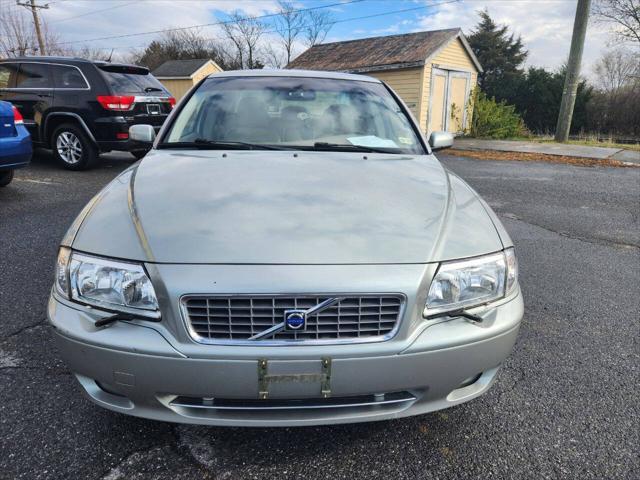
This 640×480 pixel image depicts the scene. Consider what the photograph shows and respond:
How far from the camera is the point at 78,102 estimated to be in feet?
23.5

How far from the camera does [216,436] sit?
1882mm

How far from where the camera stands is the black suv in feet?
23.4

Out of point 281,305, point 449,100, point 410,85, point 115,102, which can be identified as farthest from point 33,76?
point 449,100

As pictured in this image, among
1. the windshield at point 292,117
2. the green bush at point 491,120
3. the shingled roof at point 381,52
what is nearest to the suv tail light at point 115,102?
the windshield at point 292,117

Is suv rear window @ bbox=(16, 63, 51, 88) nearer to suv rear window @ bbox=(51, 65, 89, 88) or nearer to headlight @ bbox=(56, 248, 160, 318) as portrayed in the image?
suv rear window @ bbox=(51, 65, 89, 88)

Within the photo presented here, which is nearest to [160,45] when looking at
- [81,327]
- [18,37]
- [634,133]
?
[18,37]

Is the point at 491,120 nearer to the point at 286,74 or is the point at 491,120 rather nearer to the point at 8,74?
the point at 8,74

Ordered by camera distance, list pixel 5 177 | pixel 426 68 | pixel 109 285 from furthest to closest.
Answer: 1. pixel 426 68
2. pixel 5 177
3. pixel 109 285

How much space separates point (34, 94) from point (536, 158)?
10835mm

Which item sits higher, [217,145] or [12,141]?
[217,145]

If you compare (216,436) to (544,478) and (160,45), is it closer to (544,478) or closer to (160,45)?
(544,478)

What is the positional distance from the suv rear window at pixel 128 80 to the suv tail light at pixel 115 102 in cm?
12

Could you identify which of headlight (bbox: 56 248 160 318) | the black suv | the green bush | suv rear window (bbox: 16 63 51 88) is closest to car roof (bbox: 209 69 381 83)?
headlight (bbox: 56 248 160 318)

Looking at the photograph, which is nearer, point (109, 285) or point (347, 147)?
point (109, 285)
